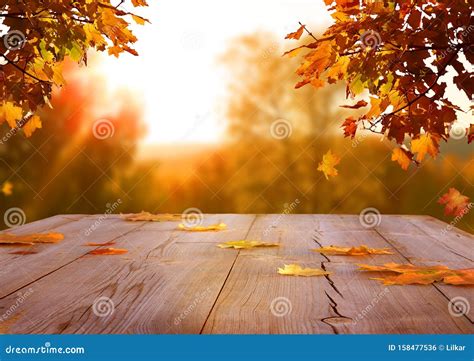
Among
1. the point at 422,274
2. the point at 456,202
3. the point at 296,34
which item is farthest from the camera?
the point at 422,274

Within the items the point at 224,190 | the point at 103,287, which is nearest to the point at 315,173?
the point at 224,190

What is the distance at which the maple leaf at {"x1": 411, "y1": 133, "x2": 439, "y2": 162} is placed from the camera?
1.92 meters

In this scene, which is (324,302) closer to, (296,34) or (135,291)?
(135,291)

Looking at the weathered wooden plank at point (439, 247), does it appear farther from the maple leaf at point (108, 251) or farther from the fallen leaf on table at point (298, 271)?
the maple leaf at point (108, 251)

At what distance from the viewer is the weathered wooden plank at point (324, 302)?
1.67 meters

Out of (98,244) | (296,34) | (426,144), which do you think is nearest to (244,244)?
(98,244)

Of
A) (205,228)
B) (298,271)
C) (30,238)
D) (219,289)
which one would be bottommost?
(30,238)

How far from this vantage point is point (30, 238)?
333cm

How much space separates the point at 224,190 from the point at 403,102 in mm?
3892

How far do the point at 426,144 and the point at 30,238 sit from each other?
2.16 meters

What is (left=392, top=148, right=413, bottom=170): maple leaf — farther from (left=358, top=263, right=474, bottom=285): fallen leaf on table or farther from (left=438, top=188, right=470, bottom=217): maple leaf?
(left=358, top=263, right=474, bottom=285): fallen leaf on table

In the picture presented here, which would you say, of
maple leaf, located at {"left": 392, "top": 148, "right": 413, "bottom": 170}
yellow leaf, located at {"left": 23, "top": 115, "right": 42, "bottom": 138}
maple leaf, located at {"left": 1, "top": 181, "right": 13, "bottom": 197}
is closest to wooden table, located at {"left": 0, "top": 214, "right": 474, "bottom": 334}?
maple leaf, located at {"left": 392, "top": 148, "right": 413, "bottom": 170}

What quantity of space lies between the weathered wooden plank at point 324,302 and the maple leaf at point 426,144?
44 cm

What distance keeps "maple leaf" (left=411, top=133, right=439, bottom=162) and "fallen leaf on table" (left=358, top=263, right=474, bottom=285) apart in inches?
18.9
